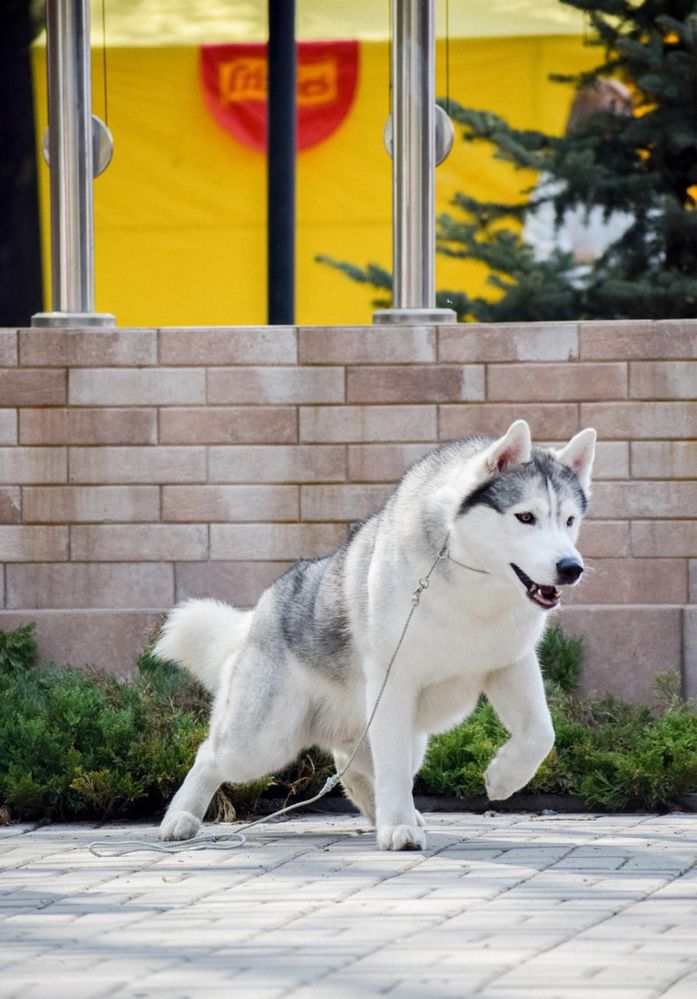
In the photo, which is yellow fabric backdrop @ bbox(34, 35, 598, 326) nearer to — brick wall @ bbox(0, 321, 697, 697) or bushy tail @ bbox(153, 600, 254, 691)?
brick wall @ bbox(0, 321, 697, 697)

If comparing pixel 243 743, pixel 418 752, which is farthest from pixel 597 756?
pixel 243 743

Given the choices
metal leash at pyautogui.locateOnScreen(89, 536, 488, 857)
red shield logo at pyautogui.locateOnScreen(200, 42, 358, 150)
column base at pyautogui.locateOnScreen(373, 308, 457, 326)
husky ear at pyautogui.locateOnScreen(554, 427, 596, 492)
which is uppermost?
red shield logo at pyautogui.locateOnScreen(200, 42, 358, 150)

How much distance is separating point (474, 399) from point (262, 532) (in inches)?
49.6

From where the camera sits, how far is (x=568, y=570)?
590cm

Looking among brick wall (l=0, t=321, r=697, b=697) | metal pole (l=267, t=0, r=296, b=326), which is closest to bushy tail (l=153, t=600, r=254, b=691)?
brick wall (l=0, t=321, r=697, b=697)

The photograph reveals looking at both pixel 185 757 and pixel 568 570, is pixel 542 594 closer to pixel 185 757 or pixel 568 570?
pixel 568 570

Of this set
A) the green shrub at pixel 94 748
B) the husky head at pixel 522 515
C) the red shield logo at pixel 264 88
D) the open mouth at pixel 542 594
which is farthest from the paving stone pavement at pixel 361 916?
the red shield logo at pixel 264 88

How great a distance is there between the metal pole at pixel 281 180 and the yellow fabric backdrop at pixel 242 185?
0.90 metres

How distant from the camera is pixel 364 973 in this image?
171 inches

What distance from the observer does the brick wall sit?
362 inches

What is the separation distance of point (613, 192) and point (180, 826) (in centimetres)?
761

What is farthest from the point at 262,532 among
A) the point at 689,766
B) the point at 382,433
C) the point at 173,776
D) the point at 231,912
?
the point at 231,912

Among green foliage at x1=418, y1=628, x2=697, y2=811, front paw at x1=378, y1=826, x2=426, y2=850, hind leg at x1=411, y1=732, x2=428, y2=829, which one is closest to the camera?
front paw at x1=378, y1=826, x2=426, y2=850

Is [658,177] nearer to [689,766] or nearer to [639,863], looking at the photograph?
[689,766]
